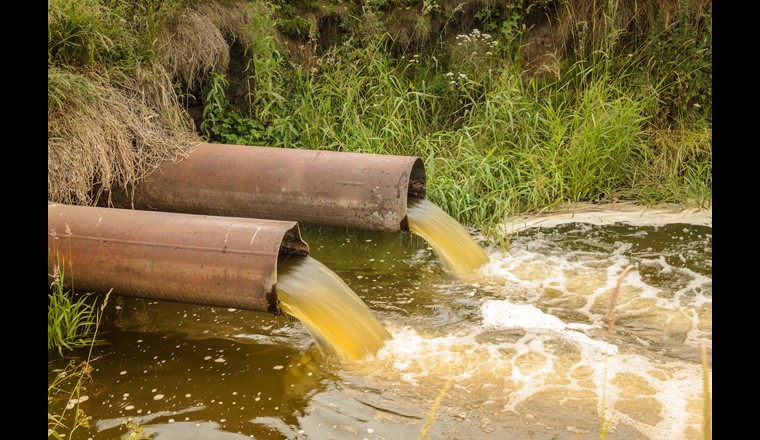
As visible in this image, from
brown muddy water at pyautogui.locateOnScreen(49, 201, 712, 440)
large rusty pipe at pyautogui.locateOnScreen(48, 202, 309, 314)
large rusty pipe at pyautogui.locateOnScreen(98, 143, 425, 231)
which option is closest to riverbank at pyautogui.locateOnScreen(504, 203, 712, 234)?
brown muddy water at pyautogui.locateOnScreen(49, 201, 712, 440)

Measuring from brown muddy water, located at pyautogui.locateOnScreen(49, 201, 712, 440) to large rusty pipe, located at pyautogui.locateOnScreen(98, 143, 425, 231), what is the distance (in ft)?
1.62

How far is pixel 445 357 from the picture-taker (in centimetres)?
401

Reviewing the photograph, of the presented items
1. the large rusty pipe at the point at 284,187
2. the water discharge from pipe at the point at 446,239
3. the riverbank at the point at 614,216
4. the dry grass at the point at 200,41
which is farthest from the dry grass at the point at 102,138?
the riverbank at the point at 614,216

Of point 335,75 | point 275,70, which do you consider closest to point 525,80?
point 335,75

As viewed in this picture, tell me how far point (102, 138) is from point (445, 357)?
271cm

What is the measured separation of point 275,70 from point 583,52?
270 centimetres

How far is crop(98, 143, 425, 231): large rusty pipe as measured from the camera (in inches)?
192

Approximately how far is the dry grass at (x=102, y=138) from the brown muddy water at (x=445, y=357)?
2.71ft

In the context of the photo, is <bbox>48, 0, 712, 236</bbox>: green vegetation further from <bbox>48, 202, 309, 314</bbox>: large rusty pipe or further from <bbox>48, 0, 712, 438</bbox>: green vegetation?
<bbox>48, 202, 309, 314</bbox>: large rusty pipe

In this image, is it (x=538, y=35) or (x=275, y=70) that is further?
(x=538, y=35)

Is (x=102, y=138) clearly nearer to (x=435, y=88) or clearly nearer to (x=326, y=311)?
(x=326, y=311)

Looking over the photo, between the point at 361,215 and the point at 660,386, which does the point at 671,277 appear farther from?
the point at 361,215

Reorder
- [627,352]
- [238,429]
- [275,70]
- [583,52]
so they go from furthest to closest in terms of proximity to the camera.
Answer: [583,52] → [275,70] → [627,352] → [238,429]

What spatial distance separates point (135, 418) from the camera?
3490 millimetres
